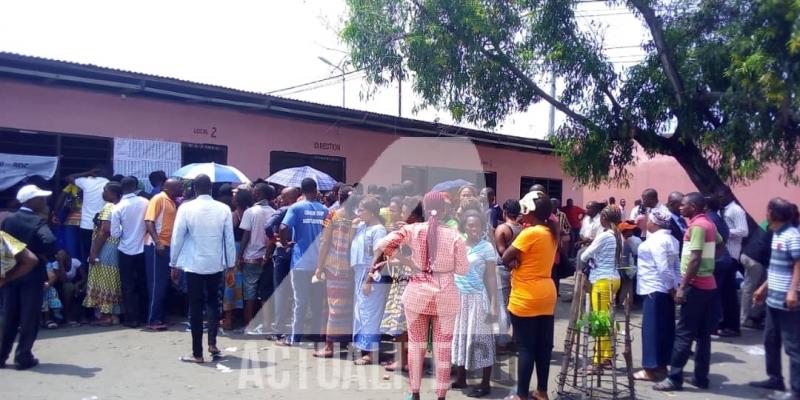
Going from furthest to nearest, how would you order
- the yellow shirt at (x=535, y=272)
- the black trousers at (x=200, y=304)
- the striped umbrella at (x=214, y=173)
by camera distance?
the striped umbrella at (x=214, y=173) < the black trousers at (x=200, y=304) < the yellow shirt at (x=535, y=272)

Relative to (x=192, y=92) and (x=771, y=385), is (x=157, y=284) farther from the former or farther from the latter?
(x=771, y=385)

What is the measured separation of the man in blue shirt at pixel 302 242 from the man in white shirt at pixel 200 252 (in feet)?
2.75

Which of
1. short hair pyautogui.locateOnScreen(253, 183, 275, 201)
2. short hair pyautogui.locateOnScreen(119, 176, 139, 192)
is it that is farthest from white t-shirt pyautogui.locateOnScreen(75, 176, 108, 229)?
short hair pyautogui.locateOnScreen(253, 183, 275, 201)

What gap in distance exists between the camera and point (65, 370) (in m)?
5.98

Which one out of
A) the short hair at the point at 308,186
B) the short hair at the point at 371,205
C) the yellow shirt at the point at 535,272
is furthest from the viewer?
the short hair at the point at 308,186

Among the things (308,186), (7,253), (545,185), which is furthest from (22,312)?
(545,185)

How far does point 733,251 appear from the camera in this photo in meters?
8.64

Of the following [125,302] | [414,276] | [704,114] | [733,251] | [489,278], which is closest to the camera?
[414,276]

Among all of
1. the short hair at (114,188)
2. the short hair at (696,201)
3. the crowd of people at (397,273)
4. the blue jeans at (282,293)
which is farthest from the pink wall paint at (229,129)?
the short hair at (696,201)

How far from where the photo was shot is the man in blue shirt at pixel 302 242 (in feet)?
23.2

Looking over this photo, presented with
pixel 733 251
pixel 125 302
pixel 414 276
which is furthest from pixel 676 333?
pixel 125 302

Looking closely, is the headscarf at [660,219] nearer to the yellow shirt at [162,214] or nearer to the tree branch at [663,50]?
the tree branch at [663,50]

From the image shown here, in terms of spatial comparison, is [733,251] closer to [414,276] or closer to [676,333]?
[676,333]

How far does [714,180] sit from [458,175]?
7.07m
